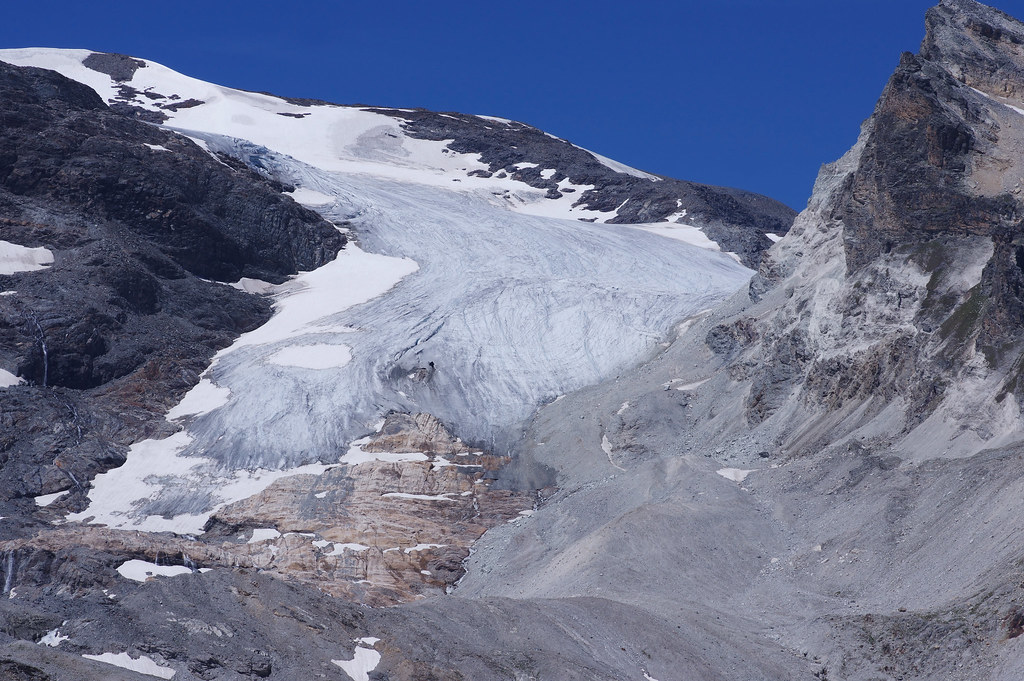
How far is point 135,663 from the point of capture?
19.0m

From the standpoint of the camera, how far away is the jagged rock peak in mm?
39812

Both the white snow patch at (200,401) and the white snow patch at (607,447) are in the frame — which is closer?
the white snow patch at (607,447)

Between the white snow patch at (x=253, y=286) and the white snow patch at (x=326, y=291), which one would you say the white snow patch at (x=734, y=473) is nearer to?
the white snow patch at (x=326, y=291)

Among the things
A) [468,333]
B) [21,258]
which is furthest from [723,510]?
[21,258]

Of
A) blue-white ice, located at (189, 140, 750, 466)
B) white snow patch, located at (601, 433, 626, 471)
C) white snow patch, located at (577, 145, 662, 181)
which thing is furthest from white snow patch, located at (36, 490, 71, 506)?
white snow patch, located at (577, 145, 662, 181)

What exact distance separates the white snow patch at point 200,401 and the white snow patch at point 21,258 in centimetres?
889

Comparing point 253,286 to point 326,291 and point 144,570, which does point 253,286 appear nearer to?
point 326,291

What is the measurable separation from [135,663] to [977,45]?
34.4 metres

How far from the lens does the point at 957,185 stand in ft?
117

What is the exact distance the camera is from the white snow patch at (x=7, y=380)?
138 ft

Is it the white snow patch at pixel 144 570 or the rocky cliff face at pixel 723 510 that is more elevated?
the rocky cliff face at pixel 723 510

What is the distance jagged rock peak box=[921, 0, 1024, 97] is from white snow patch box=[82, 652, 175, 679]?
32443 mm

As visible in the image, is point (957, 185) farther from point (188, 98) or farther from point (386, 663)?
point (188, 98)

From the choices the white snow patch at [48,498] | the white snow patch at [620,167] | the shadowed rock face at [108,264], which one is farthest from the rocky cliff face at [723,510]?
the white snow patch at [620,167]
